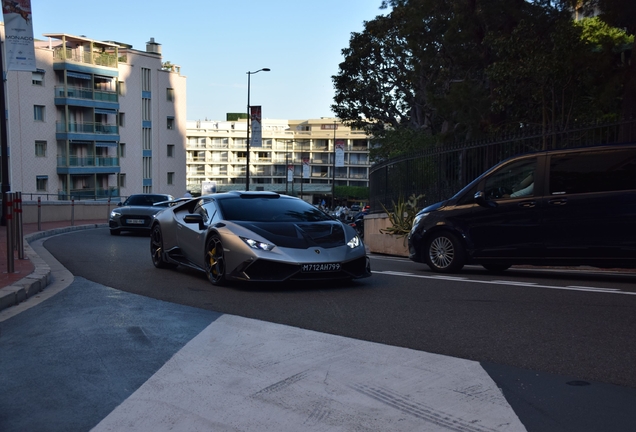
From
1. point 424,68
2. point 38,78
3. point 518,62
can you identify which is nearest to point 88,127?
point 38,78

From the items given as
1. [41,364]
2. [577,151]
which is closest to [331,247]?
[577,151]

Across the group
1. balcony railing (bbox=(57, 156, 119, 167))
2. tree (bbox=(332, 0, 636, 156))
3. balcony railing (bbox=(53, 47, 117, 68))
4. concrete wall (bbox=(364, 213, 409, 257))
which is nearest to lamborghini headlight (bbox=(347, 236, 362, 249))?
tree (bbox=(332, 0, 636, 156))

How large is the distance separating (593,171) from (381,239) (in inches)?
360

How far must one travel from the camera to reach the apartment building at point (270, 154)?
454 ft

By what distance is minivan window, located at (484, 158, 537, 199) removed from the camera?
10500 millimetres

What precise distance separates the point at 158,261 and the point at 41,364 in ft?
21.8

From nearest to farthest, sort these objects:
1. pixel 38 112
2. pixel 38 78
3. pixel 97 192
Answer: pixel 38 78 < pixel 38 112 < pixel 97 192

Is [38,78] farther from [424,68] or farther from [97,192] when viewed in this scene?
[424,68]

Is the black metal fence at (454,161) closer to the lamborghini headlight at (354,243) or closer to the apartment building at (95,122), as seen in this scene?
the lamborghini headlight at (354,243)

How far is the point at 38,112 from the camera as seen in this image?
2534 inches

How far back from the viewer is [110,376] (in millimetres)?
5168

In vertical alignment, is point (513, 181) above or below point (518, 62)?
below

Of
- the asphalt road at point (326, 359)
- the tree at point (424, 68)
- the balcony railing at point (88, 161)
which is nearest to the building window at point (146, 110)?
the balcony railing at point (88, 161)

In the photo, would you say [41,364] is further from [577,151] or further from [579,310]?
[577,151]
